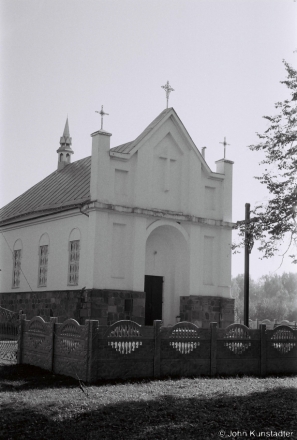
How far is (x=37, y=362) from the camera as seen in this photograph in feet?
53.3

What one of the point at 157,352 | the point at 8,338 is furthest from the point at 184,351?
the point at 8,338

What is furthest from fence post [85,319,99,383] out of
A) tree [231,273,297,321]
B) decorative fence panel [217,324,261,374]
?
tree [231,273,297,321]

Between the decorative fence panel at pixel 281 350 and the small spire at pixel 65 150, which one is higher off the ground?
the small spire at pixel 65 150

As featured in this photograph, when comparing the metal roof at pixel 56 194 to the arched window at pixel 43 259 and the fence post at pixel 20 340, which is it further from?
the fence post at pixel 20 340

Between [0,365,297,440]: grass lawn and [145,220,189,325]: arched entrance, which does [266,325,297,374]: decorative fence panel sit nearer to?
[0,365,297,440]: grass lawn

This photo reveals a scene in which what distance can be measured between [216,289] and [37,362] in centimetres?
1234

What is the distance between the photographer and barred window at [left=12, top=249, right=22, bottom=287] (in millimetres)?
30323

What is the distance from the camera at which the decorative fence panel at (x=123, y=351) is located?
45.8 ft

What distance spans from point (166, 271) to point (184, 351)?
1184 centimetres

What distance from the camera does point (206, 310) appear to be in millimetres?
26266

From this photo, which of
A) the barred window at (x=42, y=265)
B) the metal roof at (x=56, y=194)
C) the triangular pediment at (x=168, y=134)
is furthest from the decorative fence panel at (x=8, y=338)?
the triangular pediment at (x=168, y=134)

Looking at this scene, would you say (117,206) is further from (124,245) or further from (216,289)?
(216,289)

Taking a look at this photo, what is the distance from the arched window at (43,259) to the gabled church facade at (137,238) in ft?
0.17

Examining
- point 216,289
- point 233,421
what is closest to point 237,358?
point 233,421
